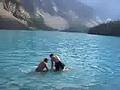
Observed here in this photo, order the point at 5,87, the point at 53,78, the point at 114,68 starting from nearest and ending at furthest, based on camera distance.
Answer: the point at 5,87 → the point at 53,78 → the point at 114,68

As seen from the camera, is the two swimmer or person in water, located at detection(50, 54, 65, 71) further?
person in water, located at detection(50, 54, 65, 71)

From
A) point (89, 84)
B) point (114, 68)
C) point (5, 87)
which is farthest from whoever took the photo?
point (114, 68)

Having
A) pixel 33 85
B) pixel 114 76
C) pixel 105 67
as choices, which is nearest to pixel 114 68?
pixel 105 67

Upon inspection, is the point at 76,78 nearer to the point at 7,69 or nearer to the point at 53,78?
the point at 53,78

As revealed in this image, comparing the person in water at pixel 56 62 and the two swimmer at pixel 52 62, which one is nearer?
the two swimmer at pixel 52 62

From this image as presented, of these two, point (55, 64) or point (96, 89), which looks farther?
point (55, 64)

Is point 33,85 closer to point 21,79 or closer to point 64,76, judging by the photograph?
point 21,79

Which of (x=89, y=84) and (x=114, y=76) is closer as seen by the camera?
(x=89, y=84)

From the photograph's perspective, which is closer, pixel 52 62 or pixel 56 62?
pixel 56 62

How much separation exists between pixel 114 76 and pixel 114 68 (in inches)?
278

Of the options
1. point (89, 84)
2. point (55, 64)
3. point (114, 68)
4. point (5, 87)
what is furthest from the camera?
point (114, 68)

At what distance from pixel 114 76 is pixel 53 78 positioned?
6892 mm

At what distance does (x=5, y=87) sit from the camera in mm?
26594

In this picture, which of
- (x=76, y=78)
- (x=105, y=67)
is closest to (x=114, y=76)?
(x=76, y=78)
